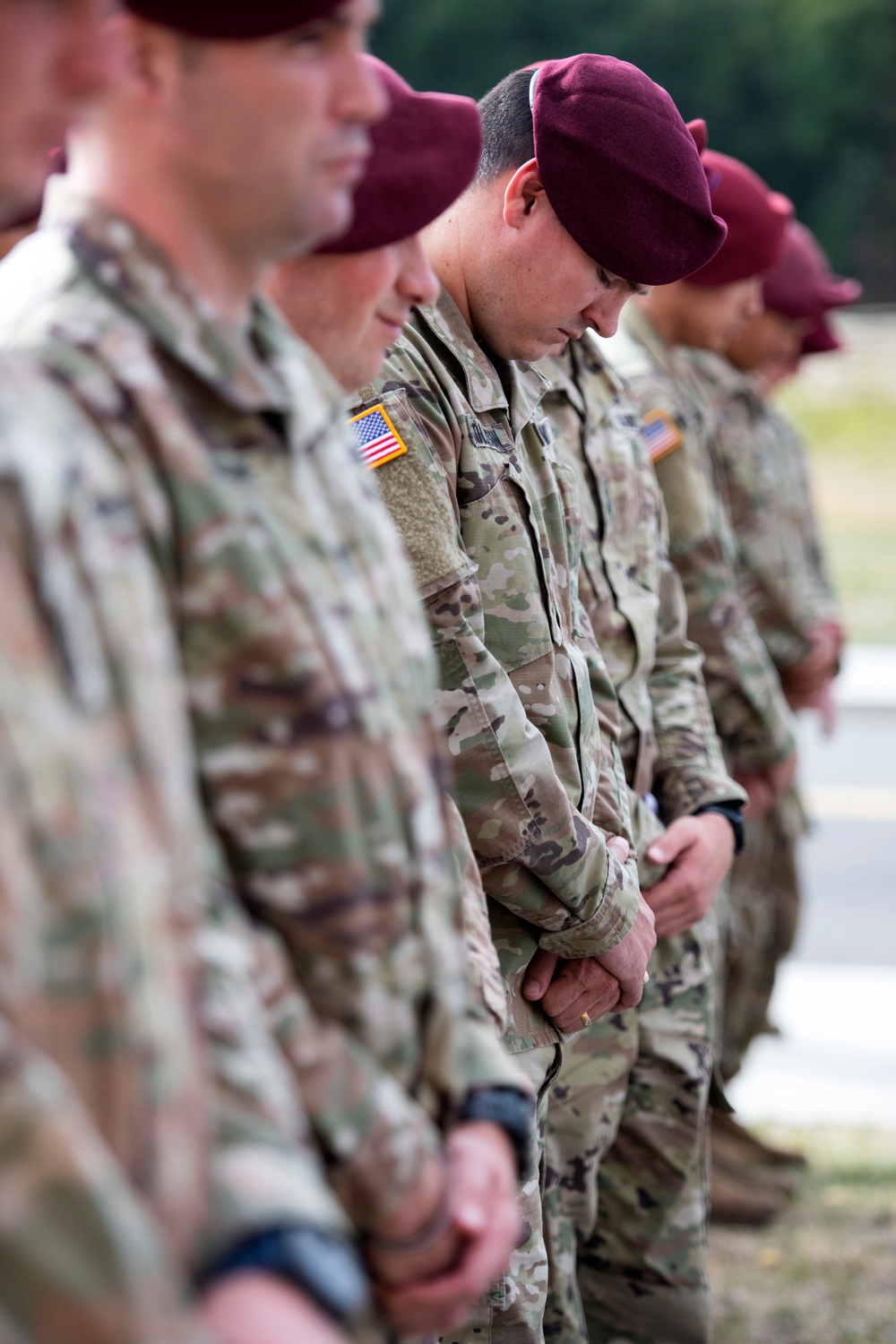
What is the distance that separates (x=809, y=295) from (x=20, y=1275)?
454cm

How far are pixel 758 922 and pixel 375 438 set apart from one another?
2850 millimetres

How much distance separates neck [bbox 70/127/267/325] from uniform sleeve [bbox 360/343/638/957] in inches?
33.0

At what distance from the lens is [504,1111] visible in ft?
4.55

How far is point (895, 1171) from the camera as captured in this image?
13.4 feet

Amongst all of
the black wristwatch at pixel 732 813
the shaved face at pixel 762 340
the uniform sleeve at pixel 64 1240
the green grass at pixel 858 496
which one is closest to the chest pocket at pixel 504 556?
the black wristwatch at pixel 732 813

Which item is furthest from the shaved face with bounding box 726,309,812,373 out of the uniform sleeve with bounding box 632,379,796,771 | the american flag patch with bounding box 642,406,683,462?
the american flag patch with bounding box 642,406,683,462

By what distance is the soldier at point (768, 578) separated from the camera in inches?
174

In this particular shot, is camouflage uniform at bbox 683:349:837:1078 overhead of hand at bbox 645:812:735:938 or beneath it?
beneath

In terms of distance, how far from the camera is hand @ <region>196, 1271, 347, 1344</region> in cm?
103

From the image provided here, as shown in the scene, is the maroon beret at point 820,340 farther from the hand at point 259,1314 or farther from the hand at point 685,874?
the hand at point 259,1314

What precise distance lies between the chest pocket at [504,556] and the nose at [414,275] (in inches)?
22.3

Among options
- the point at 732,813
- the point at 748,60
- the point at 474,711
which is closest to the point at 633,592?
the point at 732,813

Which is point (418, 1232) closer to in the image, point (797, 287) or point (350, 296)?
point (350, 296)

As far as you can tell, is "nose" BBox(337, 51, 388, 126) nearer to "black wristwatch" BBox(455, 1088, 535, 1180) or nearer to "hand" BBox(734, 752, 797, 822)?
"black wristwatch" BBox(455, 1088, 535, 1180)
